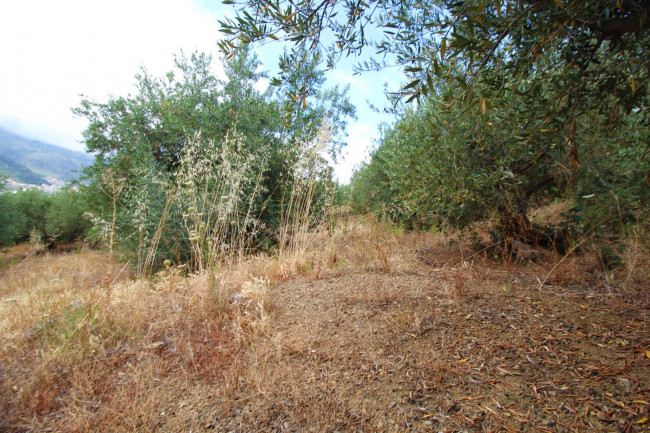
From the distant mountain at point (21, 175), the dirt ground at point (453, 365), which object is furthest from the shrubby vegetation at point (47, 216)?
the dirt ground at point (453, 365)

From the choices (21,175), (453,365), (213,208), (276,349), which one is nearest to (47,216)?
(213,208)

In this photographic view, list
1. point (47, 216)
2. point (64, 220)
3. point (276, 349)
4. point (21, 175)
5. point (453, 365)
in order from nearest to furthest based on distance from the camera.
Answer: point (453, 365) < point (276, 349) < point (64, 220) < point (47, 216) < point (21, 175)

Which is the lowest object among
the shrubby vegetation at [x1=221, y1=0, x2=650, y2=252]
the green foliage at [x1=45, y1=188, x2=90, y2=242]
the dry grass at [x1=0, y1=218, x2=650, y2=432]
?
the green foliage at [x1=45, y1=188, x2=90, y2=242]

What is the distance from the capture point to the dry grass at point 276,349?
1.58 m

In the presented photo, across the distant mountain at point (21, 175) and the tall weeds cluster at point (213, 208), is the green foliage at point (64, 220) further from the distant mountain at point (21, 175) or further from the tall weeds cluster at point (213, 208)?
the tall weeds cluster at point (213, 208)

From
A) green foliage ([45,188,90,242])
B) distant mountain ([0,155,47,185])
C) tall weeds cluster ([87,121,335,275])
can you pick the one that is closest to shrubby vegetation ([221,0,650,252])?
tall weeds cluster ([87,121,335,275])

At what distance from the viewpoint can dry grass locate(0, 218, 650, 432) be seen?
5.20 feet

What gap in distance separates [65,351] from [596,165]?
6066 millimetres

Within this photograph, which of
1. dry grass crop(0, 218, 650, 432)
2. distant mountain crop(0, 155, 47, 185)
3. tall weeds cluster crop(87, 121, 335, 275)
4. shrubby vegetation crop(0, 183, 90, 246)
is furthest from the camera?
shrubby vegetation crop(0, 183, 90, 246)

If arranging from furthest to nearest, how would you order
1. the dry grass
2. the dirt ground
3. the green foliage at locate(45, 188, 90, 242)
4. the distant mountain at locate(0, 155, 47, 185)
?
the green foliage at locate(45, 188, 90, 242) → the distant mountain at locate(0, 155, 47, 185) → the dry grass → the dirt ground

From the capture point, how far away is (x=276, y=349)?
6.84 feet

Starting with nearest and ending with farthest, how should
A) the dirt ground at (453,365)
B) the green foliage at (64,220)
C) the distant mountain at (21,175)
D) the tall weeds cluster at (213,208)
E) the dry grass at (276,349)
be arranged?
the dirt ground at (453,365) < the dry grass at (276,349) < the tall weeds cluster at (213,208) < the distant mountain at (21,175) < the green foliage at (64,220)

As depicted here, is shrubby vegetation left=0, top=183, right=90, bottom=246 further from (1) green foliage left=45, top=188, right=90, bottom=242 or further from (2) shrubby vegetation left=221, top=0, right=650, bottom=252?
(2) shrubby vegetation left=221, top=0, right=650, bottom=252

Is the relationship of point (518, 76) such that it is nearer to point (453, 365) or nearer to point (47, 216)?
point (453, 365)
